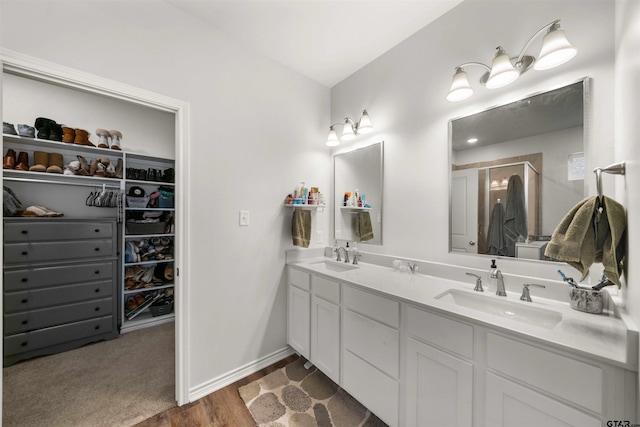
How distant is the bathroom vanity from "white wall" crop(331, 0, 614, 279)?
320 mm

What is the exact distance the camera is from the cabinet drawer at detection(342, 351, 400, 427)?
130cm

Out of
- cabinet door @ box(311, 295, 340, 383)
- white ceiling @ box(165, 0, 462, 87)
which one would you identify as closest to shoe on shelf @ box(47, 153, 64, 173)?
white ceiling @ box(165, 0, 462, 87)

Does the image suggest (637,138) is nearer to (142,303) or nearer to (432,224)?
(432,224)

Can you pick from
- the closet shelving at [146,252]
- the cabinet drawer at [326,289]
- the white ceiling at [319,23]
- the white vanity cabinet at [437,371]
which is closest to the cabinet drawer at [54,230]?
the closet shelving at [146,252]

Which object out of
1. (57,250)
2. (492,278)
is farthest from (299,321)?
(57,250)

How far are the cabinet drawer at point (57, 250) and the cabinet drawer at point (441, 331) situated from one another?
115 inches

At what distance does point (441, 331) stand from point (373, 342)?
1.46ft

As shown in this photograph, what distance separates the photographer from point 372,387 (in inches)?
55.6

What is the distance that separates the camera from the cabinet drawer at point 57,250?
6.71 feet

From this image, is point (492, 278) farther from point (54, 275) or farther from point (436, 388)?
point (54, 275)

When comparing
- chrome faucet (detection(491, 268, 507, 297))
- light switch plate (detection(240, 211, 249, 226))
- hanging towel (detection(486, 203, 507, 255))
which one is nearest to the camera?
chrome faucet (detection(491, 268, 507, 297))

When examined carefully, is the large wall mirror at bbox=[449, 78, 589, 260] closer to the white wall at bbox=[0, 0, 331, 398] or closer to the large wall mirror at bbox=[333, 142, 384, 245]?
the large wall mirror at bbox=[333, 142, 384, 245]

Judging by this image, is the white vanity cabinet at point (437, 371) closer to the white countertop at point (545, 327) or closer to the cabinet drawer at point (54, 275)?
the white countertop at point (545, 327)

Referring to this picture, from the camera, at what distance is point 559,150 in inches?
48.1
